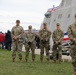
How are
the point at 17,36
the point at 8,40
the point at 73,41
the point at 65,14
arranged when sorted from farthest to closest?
1. the point at 8,40
2. the point at 65,14
3. the point at 17,36
4. the point at 73,41

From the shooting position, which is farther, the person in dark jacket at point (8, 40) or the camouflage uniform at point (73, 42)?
the person in dark jacket at point (8, 40)

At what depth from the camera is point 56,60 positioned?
769 inches

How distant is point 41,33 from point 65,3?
15961 millimetres

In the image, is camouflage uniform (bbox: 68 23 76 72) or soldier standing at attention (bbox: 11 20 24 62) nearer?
camouflage uniform (bbox: 68 23 76 72)

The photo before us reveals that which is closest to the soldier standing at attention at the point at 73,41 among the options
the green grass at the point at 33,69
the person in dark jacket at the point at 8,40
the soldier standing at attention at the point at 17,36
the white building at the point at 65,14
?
the green grass at the point at 33,69

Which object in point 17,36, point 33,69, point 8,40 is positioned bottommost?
point 33,69

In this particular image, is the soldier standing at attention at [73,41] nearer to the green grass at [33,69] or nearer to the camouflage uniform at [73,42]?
the camouflage uniform at [73,42]

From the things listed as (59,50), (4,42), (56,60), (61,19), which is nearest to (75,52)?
(59,50)

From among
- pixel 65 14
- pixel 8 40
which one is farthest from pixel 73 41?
pixel 8 40

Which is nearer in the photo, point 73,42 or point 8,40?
point 73,42

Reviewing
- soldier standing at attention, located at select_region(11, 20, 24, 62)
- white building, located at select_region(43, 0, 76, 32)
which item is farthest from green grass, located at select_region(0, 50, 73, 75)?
white building, located at select_region(43, 0, 76, 32)

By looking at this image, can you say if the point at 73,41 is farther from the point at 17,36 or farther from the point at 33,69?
the point at 17,36

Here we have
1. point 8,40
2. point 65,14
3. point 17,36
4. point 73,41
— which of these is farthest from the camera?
point 8,40

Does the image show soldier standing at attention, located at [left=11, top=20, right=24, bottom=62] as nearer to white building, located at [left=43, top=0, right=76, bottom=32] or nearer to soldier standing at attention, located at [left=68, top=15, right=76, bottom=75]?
soldier standing at attention, located at [left=68, top=15, right=76, bottom=75]
